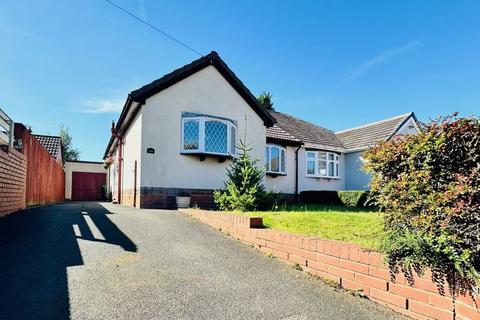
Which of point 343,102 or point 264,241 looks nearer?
point 264,241

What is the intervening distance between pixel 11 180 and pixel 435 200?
9.32 meters

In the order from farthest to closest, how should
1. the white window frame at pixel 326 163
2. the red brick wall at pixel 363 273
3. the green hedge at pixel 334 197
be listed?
the white window frame at pixel 326 163, the green hedge at pixel 334 197, the red brick wall at pixel 363 273

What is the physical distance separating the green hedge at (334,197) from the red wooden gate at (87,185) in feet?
60.0

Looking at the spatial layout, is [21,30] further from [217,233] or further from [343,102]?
[343,102]

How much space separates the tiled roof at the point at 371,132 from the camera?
19.3 meters

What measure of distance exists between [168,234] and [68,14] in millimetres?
8371

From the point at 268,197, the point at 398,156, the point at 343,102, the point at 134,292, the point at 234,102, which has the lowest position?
the point at 134,292

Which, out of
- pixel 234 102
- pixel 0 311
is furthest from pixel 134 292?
pixel 234 102

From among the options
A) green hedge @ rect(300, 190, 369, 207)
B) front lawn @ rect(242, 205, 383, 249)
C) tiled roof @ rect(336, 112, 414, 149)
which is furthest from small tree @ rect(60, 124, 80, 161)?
front lawn @ rect(242, 205, 383, 249)

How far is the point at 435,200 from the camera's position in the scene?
313 cm

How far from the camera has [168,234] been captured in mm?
6461

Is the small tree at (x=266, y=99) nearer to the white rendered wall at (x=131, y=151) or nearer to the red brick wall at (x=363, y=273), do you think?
the white rendered wall at (x=131, y=151)

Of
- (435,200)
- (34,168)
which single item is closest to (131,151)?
(34,168)

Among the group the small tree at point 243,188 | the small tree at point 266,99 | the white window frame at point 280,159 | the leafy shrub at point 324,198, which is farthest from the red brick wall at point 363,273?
the small tree at point 266,99
